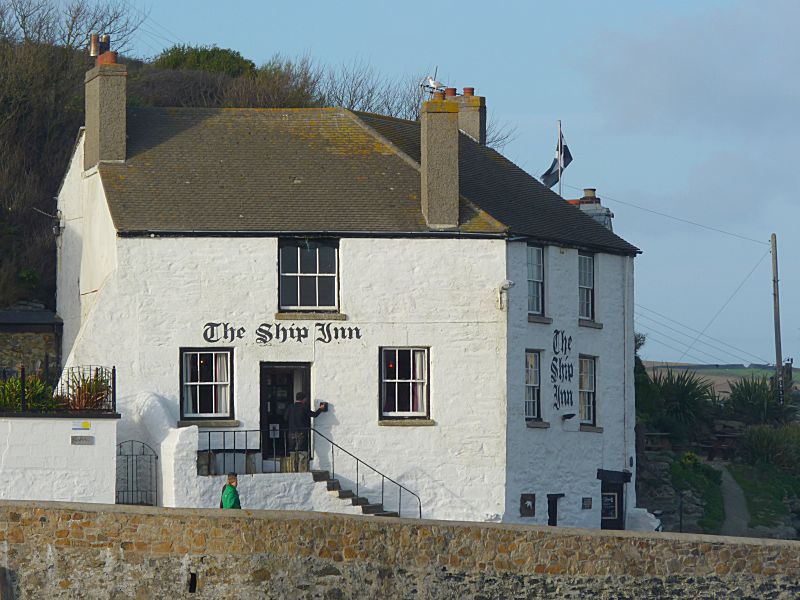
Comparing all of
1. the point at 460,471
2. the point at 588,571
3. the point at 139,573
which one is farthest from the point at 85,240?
the point at 588,571

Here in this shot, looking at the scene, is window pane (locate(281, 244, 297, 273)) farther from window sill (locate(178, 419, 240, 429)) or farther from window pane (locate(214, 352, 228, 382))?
window sill (locate(178, 419, 240, 429))

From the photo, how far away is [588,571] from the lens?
25.8m

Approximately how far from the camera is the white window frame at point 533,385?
3322 cm

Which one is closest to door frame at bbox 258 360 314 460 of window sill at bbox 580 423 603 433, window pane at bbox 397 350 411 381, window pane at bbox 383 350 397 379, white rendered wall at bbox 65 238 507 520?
white rendered wall at bbox 65 238 507 520

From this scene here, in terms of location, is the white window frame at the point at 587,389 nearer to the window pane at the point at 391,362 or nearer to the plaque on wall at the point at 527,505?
the plaque on wall at the point at 527,505

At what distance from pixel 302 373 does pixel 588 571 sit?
8610 millimetres

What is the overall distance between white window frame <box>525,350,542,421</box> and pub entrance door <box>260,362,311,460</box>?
439cm

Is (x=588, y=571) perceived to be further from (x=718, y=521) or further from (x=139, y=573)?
(x=718, y=521)

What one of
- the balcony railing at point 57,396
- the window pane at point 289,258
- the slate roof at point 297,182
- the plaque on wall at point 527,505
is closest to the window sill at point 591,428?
the plaque on wall at point 527,505

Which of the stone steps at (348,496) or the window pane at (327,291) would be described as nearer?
the stone steps at (348,496)

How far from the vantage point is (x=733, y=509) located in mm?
39250

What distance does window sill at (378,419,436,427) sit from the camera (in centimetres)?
3200

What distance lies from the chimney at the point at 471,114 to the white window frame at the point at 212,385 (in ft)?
34.0

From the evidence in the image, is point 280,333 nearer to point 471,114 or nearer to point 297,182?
point 297,182
